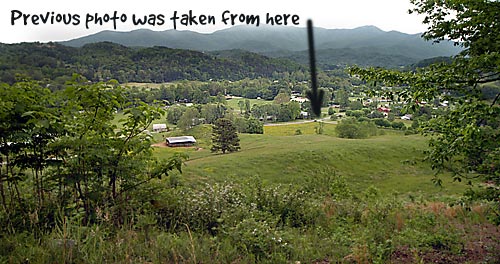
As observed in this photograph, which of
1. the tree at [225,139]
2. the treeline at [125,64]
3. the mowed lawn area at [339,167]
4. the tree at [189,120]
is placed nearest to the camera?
the treeline at [125,64]

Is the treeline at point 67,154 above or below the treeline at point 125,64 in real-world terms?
below

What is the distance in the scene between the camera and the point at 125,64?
2100 centimetres

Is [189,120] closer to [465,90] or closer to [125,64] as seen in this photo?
[125,64]

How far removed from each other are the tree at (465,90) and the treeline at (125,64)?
6.22 ft

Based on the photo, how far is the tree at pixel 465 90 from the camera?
4457mm

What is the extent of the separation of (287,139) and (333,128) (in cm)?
1856

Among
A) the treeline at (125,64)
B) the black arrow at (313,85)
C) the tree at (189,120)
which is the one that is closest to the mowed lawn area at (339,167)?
the treeline at (125,64)

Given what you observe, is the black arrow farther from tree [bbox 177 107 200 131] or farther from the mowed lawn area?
tree [bbox 177 107 200 131]

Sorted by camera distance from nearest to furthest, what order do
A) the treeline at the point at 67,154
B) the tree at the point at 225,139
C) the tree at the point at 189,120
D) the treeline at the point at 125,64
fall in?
1. the treeline at the point at 67,154
2. the treeline at the point at 125,64
3. the tree at the point at 225,139
4. the tree at the point at 189,120

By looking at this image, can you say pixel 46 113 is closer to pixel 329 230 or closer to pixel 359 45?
pixel 359 45

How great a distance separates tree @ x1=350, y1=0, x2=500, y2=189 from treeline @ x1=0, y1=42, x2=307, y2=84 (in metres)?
1.90

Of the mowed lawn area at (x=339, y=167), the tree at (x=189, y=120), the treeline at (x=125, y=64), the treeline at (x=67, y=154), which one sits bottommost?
the mowed lawn area at (x=339, y=167)

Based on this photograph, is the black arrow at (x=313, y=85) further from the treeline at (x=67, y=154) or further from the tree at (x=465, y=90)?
the tree at (x=465, y=90)

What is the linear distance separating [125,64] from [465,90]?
19804 millimetres
